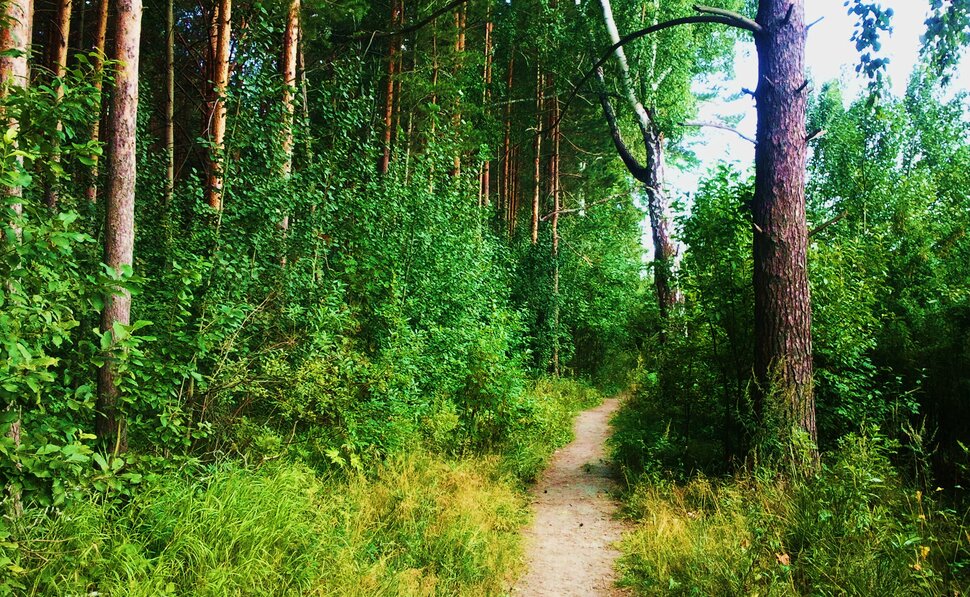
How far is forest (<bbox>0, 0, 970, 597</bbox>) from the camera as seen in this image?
2.86 metres

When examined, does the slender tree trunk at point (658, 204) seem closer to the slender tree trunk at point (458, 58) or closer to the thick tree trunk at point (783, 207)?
the slender tree trunk at point (458, 58)

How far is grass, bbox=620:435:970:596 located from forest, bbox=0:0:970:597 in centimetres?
3

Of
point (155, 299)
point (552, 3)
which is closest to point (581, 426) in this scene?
point (155, 299)

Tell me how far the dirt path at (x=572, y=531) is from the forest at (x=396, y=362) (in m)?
0.13

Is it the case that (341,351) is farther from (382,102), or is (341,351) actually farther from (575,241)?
(575,241)

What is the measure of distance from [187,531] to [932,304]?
26.8ft

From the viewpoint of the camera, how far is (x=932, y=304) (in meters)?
6.49

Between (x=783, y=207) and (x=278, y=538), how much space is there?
5072 mm

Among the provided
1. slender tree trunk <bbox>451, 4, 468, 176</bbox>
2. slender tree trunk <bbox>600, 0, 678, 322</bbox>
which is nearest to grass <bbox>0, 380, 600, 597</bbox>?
slender tree trunk <bbox>600, 0, 678, 322</bbox>

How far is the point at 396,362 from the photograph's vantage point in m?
6.22

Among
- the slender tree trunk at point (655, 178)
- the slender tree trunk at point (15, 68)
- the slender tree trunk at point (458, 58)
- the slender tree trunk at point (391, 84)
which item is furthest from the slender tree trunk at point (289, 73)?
the slender tree trunk at point (655, 178)

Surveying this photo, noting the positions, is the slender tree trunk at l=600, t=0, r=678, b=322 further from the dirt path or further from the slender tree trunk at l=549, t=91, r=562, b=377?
the slender tree trunk at l=549, t=91, r=562, b=377

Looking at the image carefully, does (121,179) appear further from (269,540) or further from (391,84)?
(391,84)

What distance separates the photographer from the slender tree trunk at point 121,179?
361 centimetres
